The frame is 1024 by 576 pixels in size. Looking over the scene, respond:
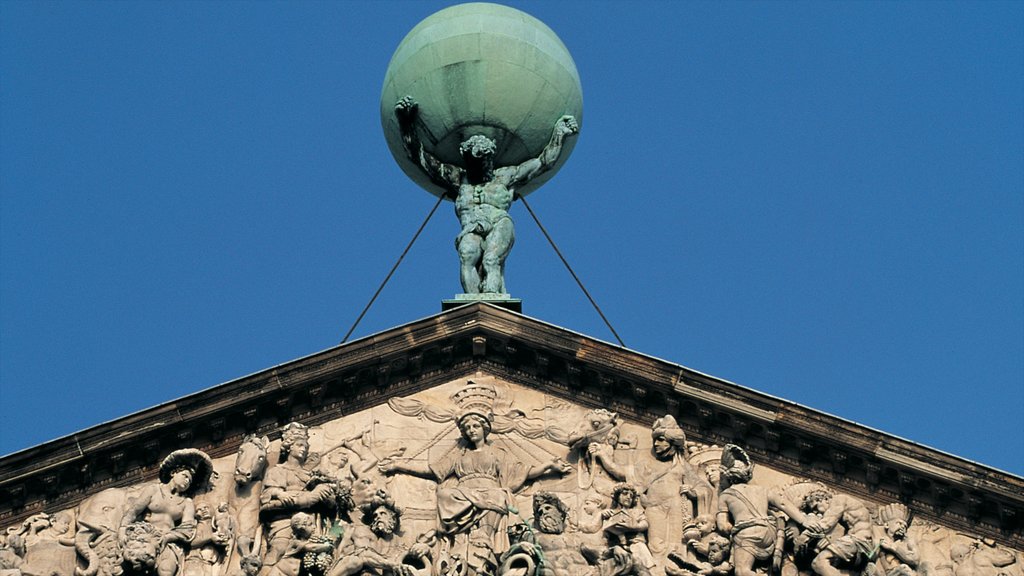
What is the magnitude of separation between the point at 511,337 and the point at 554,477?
1475mm

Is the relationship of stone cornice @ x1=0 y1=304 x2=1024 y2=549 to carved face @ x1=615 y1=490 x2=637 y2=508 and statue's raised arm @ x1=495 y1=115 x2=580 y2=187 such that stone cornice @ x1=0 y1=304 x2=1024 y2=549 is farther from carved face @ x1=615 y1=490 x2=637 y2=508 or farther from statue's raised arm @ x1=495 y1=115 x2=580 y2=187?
statue's raised arm @ x1=495 y1=115 x2=580 y2=187

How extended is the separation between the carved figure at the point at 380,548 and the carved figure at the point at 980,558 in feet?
15.6

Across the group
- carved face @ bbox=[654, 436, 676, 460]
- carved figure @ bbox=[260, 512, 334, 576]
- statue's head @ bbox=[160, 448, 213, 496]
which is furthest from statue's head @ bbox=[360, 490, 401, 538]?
carved face @ bbox=[654, 436, 676, 460]

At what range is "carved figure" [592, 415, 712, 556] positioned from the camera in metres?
27.4

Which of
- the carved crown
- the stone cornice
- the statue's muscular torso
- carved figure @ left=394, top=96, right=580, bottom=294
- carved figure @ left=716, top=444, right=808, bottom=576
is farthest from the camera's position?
the statue's muscular torso

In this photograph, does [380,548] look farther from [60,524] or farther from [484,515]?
[60,524]

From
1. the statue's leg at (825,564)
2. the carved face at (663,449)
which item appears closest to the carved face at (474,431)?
the carved face at (663,449)

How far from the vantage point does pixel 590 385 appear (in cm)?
2836

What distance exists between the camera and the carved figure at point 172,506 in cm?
2722

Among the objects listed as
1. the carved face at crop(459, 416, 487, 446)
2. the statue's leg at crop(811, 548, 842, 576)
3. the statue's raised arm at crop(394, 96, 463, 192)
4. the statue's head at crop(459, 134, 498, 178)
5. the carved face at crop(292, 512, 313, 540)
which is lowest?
the statue's leg at crop(811, 548, 842, 576)

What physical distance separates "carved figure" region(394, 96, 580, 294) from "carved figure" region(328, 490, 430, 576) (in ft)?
10.4

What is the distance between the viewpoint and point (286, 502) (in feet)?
90.0

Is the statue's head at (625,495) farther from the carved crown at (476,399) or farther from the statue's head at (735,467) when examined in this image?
the carved crown at (476,399)

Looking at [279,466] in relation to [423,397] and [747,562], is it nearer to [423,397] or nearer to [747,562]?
[423,397]
